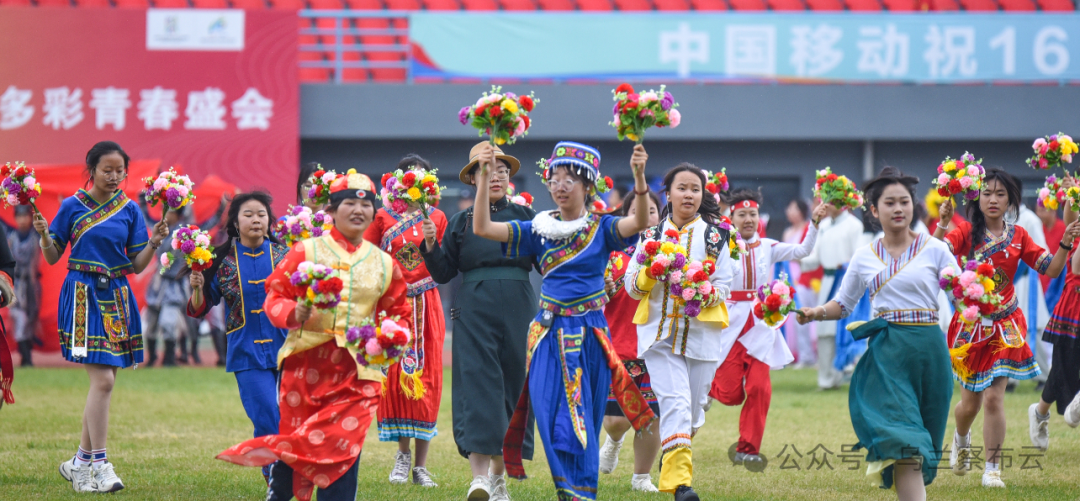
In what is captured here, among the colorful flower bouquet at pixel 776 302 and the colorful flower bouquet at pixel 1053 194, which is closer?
the colorful flower bouquet at pixel 776 302

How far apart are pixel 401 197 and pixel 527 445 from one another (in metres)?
1.49

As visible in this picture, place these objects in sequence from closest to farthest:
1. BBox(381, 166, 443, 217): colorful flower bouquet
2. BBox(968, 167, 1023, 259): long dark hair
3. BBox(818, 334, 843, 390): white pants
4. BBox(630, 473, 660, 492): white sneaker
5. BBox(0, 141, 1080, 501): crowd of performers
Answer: BBox(0, 141, 1080, 501): crowd of performers, BBox(381, 166, 443, 217): colorful flower bouquet, BBox(630, 473, 660, 492): white sneaker, BBox(968, 167, 1023, 259): long dark hair, BBox(818, 334, 843, 390): white pants

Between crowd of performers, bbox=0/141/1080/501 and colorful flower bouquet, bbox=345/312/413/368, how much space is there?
20cm

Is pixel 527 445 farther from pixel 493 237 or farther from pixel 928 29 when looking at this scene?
pixel 928 29

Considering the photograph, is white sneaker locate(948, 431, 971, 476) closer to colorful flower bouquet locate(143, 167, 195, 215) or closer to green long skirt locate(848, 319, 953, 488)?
green long skirt locate(848, 319, 953, 488)

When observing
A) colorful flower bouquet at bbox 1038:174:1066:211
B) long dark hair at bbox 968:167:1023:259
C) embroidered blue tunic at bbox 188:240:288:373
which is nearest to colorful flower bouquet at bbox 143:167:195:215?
embroidered blue tunic at bbox 188:240:288:373

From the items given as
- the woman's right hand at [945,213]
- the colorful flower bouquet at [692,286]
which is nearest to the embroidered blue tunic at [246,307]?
the colorful flower bouquet at [692,286]

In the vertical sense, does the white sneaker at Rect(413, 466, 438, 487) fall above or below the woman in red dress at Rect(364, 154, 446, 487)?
Answer: below

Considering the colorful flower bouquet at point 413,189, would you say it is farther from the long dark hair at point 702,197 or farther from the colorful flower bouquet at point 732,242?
the colorful flower bouquet at point 732,242

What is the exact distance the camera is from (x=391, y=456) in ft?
23.9

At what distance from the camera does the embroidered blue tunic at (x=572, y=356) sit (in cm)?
471

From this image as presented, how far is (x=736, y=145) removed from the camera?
16.0 meters

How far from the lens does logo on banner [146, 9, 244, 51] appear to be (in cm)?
1451

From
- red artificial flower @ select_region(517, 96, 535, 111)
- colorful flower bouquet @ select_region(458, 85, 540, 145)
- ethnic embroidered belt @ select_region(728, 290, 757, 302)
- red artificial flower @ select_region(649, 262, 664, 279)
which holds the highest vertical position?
red artificial flower @ select_region(517, 96, 535, 111)
